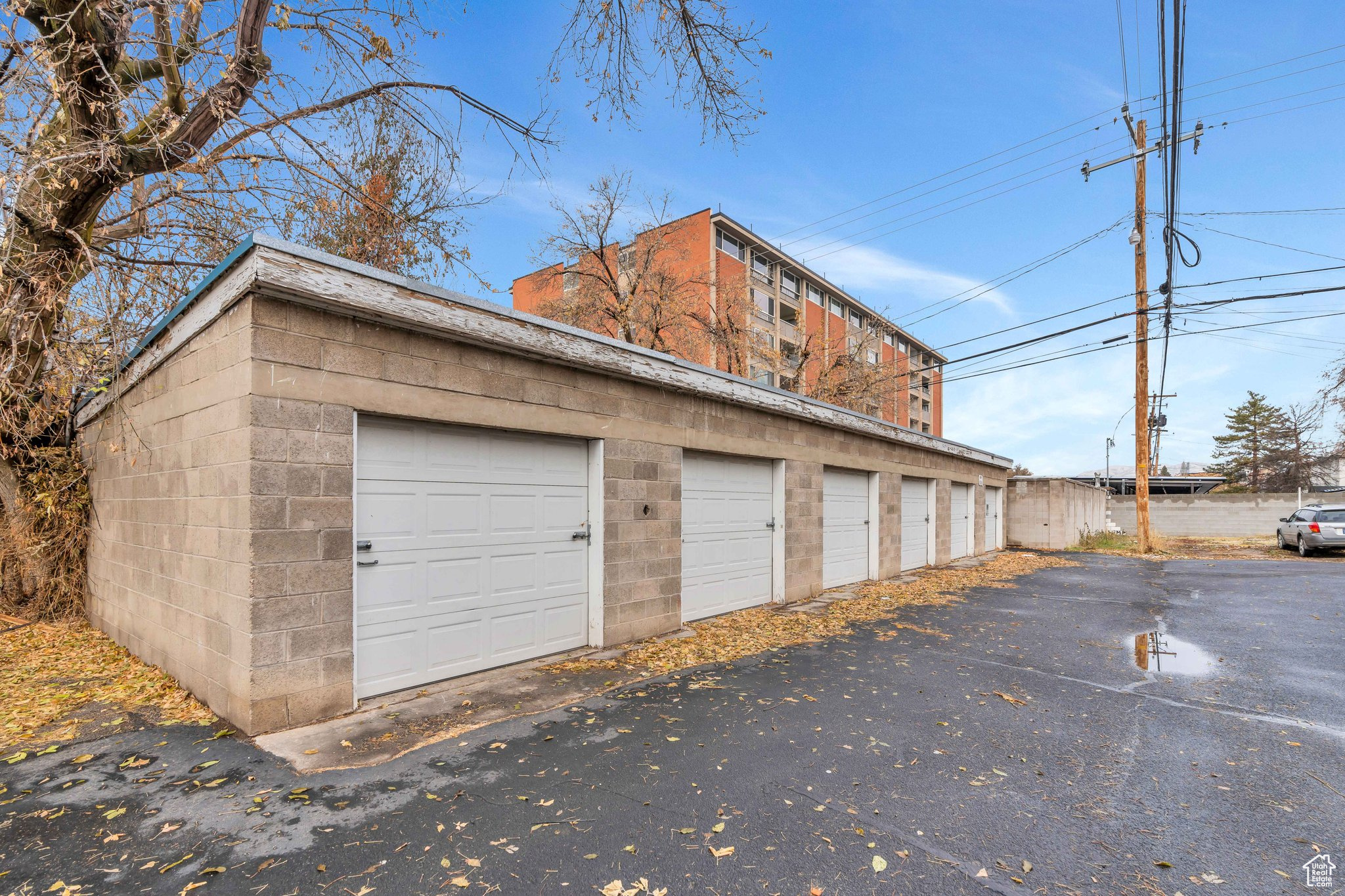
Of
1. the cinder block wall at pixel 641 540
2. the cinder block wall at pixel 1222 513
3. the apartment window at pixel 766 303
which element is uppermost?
the apartment window at pixel 766 303

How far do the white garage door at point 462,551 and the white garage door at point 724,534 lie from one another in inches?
68.2

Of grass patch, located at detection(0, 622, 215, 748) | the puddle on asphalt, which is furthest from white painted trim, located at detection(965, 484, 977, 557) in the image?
grass patch, located at detection(0, 622, 215, 748)

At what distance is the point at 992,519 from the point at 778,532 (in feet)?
41.6

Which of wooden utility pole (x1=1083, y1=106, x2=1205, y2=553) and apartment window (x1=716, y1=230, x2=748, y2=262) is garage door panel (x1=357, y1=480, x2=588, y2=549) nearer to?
wooden utility pole (x1=1083, y1=106, x2=1205, y2=553)

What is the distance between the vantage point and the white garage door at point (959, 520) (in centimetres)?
1509

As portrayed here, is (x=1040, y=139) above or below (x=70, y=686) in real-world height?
above

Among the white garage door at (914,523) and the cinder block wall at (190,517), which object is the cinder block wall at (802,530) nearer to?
the white garage door at (914,523)

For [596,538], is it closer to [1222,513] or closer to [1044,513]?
[1044,513]

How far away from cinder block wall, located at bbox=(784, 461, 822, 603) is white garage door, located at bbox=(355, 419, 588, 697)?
3.79 meters

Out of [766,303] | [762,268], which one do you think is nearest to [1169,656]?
[766,303]

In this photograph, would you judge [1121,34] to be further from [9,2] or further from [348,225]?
[9,2]

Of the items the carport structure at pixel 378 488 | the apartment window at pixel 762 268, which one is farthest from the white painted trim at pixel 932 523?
the apartment window at pixel 762 268

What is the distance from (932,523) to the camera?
542 inches

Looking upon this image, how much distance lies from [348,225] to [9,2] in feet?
20.3
